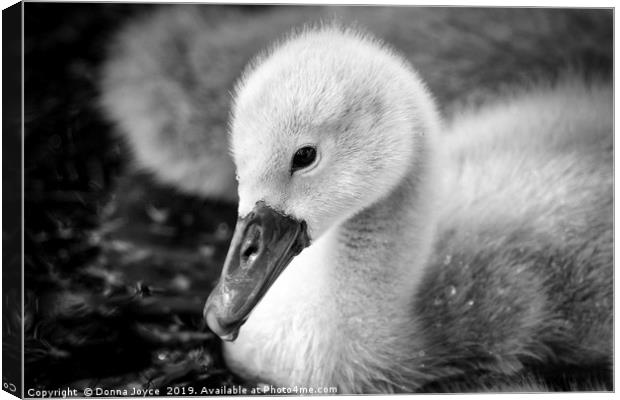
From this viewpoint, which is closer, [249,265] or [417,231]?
[249,265]

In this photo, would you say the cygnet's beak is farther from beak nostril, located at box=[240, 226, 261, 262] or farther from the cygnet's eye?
the cygnet's eye

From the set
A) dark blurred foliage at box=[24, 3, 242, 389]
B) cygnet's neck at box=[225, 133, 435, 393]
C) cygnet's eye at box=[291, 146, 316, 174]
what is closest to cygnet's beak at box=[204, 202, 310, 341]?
cygnet's eye at box=[291, 146, 316, 174]

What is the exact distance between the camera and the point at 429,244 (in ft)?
9.13

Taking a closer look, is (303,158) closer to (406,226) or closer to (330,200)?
(330,200)

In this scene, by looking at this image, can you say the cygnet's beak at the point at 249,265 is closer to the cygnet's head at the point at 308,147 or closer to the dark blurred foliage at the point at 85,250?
the cygnet's head at the point at 308,147

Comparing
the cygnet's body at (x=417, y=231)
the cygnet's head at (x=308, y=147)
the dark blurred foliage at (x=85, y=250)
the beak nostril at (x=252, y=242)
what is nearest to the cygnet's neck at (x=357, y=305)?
the cygnet's body at (x=417, y=231)

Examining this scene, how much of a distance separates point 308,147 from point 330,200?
6.1 inches

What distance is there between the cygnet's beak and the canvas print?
6cm

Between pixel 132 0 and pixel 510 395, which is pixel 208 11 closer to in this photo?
pixel 132 0

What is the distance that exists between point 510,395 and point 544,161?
30.0 inches

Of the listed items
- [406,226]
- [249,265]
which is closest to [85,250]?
[249,265]

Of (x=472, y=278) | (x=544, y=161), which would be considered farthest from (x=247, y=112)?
(x=544, y=161)

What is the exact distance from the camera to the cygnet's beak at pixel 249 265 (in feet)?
7.93

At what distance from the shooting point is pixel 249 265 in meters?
2.43
